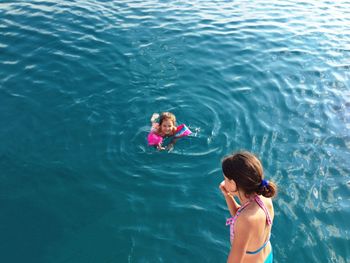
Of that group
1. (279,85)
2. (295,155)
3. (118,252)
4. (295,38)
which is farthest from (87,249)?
(295,38)

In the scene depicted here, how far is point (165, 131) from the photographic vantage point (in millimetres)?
8898

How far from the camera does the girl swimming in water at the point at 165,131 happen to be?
8.79 meters

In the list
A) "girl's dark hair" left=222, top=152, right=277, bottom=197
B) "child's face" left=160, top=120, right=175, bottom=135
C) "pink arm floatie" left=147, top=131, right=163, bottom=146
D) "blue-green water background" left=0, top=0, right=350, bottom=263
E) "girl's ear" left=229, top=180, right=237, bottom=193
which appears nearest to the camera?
"girl's dark hair" left=222, top=152, right=277, bottom=197

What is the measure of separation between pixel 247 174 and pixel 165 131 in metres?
4.82

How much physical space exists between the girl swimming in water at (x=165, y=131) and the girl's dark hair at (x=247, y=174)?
4.52 m

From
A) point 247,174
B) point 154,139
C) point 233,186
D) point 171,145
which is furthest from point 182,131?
point 247,174

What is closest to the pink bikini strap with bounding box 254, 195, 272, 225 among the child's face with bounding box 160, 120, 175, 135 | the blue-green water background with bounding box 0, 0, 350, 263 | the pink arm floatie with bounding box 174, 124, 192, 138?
the blue-green water background with bounding box 0, 0, 350, 263

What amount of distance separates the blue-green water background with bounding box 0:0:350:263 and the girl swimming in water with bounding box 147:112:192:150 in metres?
0.22

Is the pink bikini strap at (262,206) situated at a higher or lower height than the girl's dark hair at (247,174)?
lower

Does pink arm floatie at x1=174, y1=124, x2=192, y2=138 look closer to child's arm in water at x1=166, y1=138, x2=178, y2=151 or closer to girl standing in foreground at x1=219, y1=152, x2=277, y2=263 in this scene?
child's arm in water at x1=166, y1=138, x2=178, y2=151

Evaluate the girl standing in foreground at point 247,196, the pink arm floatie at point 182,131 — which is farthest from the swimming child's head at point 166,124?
the girl standing in foreground at point 247,196

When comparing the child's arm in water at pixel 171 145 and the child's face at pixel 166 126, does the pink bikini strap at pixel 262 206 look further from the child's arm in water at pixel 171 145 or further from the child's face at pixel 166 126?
the child's face at pixel 166 126

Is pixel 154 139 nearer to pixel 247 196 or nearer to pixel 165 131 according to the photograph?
pixel 165 131

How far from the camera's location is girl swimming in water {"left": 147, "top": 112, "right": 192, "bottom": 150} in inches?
346
